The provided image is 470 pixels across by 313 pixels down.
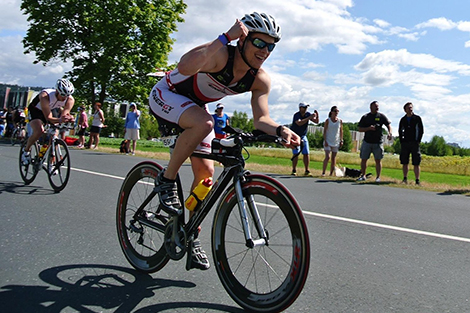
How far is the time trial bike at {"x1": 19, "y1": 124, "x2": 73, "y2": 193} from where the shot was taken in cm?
809

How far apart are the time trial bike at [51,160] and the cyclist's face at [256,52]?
17.5 feet

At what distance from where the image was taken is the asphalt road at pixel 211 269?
→ 332 cm

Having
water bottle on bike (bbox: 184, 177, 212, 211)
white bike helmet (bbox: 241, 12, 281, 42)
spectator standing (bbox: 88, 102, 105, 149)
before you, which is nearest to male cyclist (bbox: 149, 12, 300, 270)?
white bike helmet (bbox: 241, 12, 281, 42)

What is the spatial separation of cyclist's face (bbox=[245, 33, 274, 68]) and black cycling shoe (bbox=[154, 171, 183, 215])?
1093mm

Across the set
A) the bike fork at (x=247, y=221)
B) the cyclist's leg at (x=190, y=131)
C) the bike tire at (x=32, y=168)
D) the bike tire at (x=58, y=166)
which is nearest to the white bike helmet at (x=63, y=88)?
the bike tire at (x=58, y=166)

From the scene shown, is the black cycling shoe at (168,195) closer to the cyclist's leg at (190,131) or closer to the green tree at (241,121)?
the cyclist's leg at (190,131)

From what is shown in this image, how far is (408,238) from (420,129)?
7.11 metres

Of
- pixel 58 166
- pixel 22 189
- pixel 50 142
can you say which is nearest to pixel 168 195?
pixel 58 166

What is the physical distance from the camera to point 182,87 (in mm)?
3859

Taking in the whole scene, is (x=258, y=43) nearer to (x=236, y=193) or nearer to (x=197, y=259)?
(x=236, y=193)

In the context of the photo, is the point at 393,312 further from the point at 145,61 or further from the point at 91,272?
the point at 145,61

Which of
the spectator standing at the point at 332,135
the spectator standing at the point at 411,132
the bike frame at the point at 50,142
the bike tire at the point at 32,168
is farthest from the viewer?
the spectator standing at the point at 332,135

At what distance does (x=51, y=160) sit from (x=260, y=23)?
6.05 meters

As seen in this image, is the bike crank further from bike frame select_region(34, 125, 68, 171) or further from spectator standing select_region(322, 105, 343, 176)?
spectator standing select_region(322, 105, 343, 176)
